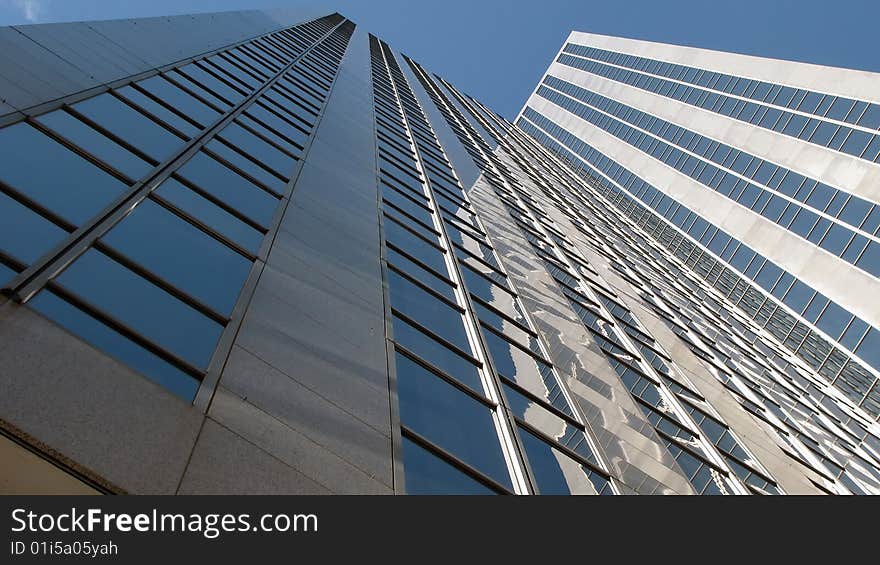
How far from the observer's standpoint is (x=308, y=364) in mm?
8203

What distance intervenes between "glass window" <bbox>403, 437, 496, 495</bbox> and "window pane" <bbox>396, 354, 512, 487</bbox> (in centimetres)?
32

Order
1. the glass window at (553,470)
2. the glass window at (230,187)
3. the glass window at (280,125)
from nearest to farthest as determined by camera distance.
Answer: the glass window at (553,470)
the glass window at (230,187)
the glass window at (280,125)

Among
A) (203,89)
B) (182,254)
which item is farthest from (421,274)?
(203,89)

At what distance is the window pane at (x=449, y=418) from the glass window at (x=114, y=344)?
2870mm

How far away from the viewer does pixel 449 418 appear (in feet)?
31.8

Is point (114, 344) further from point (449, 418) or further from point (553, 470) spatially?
point (553, 470)

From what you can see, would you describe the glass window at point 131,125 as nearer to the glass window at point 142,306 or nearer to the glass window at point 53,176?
the glass window at point 53,176

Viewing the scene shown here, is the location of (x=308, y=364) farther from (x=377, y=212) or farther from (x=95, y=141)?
(x=377, y=212)

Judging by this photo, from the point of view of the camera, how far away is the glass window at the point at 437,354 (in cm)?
1074

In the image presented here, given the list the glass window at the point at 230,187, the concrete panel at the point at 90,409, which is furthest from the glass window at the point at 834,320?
the concrete panel at the point at 90,409

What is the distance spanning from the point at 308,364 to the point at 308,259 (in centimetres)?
275

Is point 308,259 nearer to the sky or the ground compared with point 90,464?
nearer to the sky

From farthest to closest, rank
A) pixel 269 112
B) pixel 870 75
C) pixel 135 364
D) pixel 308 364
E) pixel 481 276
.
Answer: pixel 870 75
pixel 269 112
pixel 481 276
pixel 308 364
pixel 135 364
